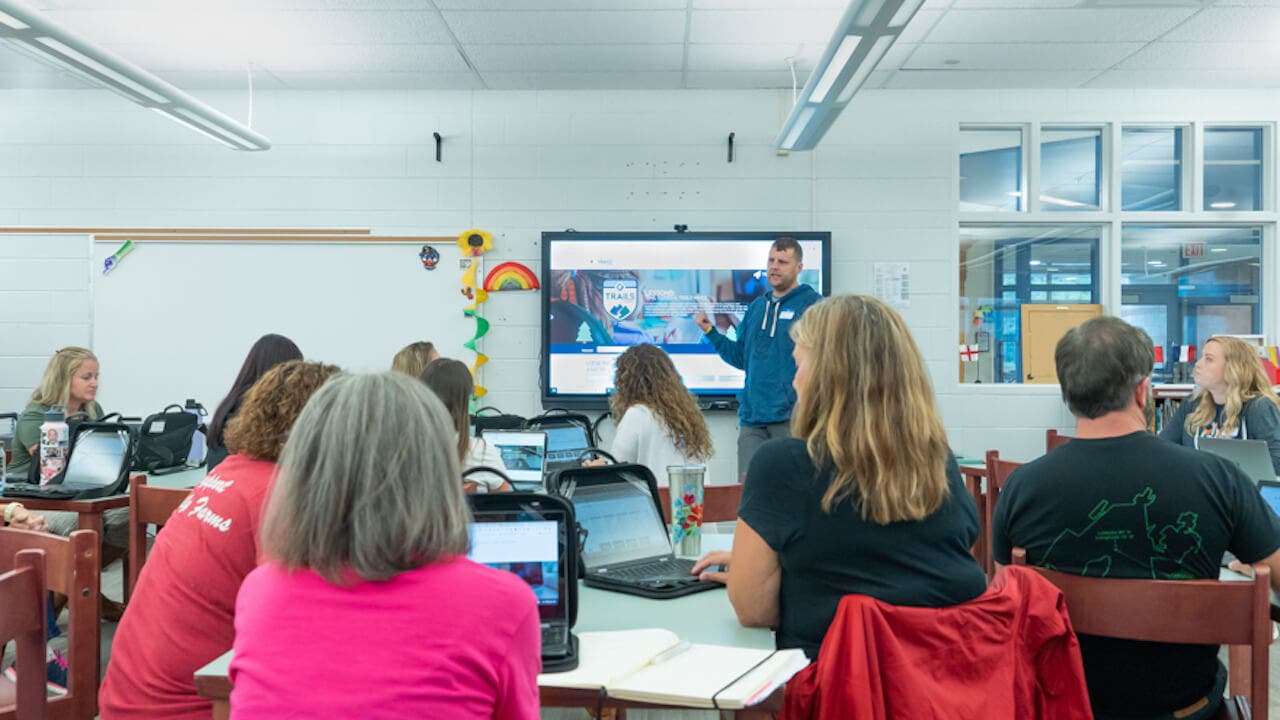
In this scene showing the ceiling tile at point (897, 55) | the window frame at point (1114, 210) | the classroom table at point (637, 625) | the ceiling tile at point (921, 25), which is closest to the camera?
the classroom table at point (637, 625)

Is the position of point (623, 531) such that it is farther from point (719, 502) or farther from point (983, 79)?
point (983, 79)

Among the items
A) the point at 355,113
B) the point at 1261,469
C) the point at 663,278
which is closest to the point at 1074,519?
the point at 1261,469

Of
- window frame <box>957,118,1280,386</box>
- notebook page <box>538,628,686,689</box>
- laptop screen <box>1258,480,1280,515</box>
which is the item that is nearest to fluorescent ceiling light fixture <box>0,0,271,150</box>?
notebook page <box>538,628,686,689</box>

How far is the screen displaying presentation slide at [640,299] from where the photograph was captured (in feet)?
17.5

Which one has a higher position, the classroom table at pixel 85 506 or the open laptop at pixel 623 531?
the open laptop at pixel 623 531

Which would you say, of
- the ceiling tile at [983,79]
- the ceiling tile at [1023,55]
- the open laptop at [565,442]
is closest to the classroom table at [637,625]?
the open laptop at [565,442]

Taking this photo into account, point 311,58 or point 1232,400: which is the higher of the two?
point 311,58

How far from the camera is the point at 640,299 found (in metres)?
5.37

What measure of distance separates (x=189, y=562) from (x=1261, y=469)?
2896mm

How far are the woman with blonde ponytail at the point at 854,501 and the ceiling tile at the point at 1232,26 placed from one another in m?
3.93

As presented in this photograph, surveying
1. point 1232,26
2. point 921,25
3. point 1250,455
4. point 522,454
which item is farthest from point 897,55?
point 522,454

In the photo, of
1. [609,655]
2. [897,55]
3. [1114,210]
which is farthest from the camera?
[1114,210]

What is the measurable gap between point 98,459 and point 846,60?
130 inches

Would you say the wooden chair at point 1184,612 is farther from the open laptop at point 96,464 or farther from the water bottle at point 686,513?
the open laptop at point 96,464
